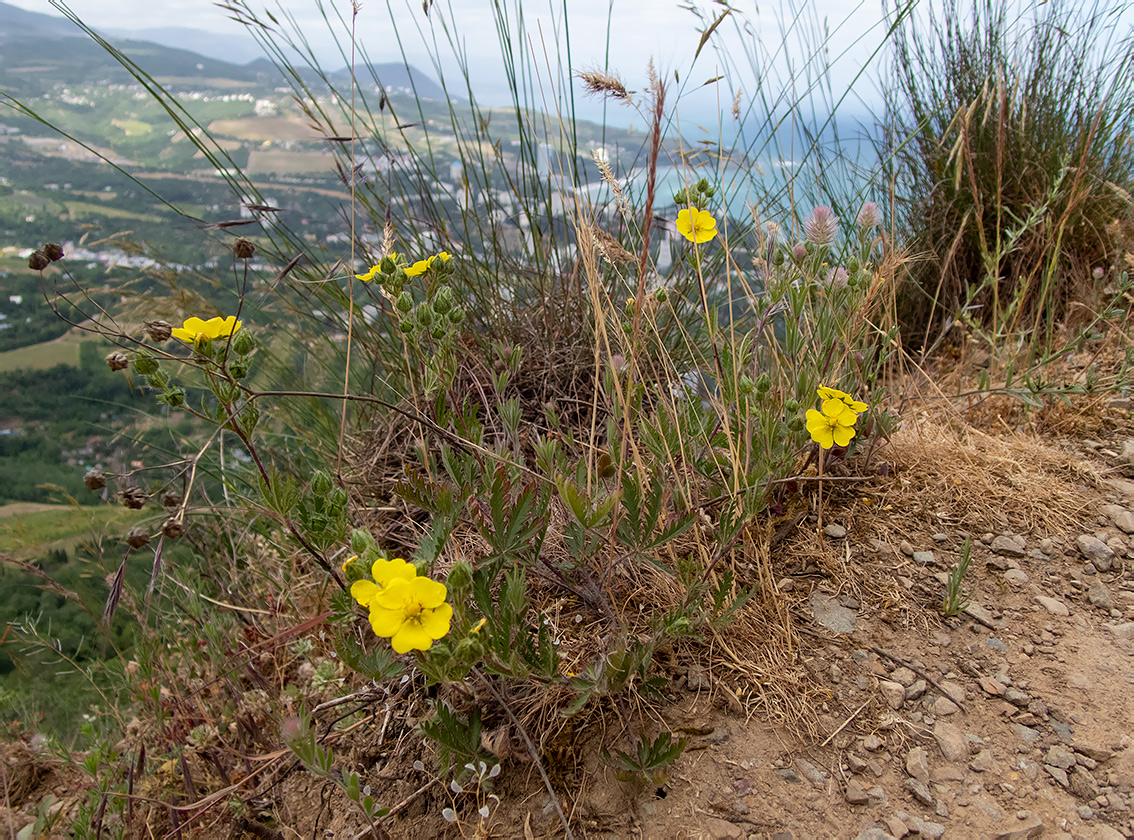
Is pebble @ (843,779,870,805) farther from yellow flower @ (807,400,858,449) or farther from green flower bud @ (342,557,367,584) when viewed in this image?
green flower bud @ (342,557,367,584)

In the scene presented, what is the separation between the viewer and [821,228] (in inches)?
60.1

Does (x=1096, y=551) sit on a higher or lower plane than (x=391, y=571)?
lower

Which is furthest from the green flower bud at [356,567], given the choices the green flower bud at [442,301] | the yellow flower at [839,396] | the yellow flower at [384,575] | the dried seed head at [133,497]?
the yellow flower at [839,396]

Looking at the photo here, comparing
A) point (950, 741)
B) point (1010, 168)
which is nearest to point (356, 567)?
point (950, 741)

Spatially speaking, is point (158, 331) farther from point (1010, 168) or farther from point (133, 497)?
point (1010, 168)

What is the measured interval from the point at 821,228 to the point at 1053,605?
1.04m

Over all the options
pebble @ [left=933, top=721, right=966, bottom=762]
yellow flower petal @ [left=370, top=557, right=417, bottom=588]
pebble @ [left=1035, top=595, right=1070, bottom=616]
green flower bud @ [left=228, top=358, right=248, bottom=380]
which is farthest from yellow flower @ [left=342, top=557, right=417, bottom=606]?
pebble @ [left=1035, top=595, right=1070, bottom=616]

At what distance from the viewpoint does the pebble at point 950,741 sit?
44.2 inches

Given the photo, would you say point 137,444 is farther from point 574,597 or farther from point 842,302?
point 842,302

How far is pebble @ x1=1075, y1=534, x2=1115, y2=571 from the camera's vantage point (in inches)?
58.8

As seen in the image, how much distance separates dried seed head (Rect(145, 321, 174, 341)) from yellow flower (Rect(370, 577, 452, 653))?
796mm

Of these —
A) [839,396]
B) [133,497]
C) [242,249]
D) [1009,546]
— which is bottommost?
[1009,546]

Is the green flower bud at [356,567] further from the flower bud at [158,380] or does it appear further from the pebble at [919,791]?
the pebble at [919,791]

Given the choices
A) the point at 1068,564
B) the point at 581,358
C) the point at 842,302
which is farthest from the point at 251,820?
the point at 1068,564
